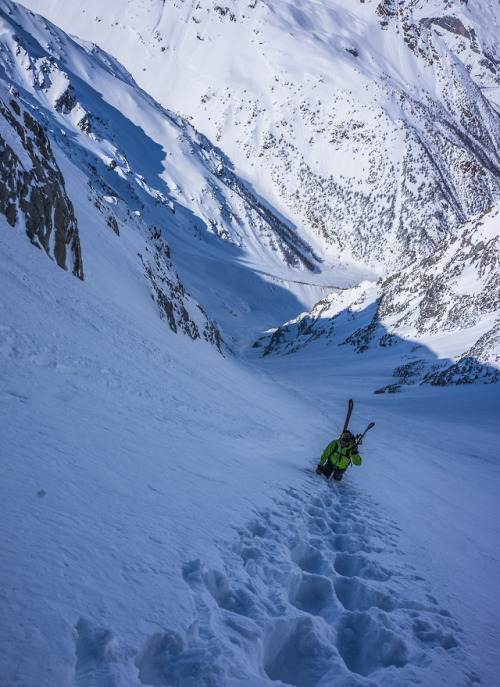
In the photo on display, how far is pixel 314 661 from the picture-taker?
2873 mm

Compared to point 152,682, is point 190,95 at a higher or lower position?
higher

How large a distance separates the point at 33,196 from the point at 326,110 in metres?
146

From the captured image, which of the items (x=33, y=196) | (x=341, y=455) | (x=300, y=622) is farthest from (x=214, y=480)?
(x=33, y=196)

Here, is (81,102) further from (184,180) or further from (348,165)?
(348,165)

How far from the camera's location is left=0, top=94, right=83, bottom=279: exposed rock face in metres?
11.1

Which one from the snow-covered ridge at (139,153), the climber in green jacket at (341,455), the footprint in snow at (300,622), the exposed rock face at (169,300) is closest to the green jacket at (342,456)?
the climber in green jacket at (341,455)

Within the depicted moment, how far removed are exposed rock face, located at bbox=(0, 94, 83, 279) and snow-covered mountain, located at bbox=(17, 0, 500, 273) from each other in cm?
11082

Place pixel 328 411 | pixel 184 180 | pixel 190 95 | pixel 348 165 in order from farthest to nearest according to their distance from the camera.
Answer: pixel 190 95 → pixel 348 165 → pixel 184 180 → pixel 328 411

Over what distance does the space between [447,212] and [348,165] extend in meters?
32.9

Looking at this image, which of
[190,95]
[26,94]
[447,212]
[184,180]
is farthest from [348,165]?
[26,94]

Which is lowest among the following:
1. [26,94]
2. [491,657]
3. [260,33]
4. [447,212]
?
[491,657]

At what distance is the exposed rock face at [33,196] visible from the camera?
11078 millimetres

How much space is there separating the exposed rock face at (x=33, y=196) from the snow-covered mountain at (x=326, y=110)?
111 meters

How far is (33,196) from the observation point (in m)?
11.9
